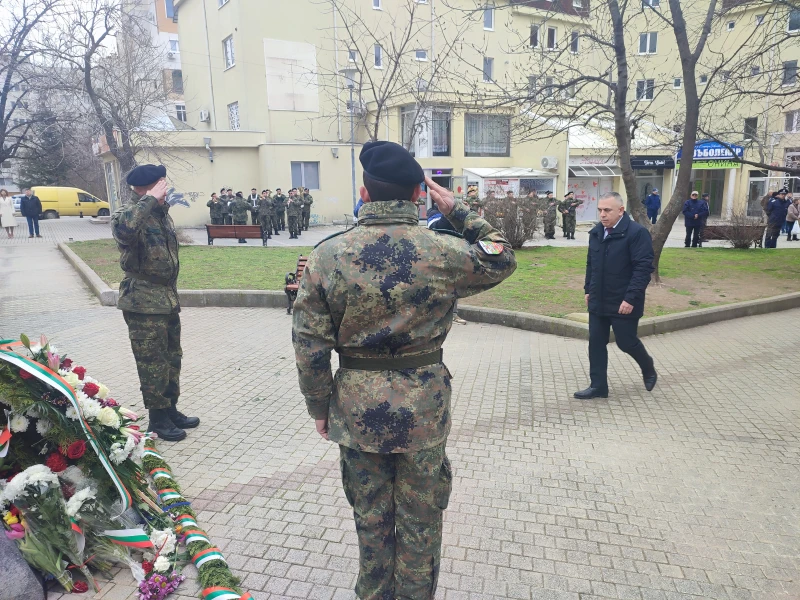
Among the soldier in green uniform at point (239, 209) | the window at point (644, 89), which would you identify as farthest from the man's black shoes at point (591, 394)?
the soldier in green uniform at point (239, 209)

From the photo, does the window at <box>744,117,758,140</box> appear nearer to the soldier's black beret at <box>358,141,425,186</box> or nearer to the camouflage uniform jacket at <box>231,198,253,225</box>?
the soldier's black beret at <box>358,141,425,186</box>

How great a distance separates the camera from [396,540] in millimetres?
2559

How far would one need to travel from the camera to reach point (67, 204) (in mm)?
36406

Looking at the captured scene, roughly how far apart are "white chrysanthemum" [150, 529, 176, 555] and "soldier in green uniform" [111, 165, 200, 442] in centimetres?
150

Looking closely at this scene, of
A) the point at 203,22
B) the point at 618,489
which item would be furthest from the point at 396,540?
the point at 203,22

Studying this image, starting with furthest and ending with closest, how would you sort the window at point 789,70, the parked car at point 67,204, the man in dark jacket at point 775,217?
1. the parked car at point 67,204
2. the man in dark jacket at point 775,217
3. the window at point 789,70

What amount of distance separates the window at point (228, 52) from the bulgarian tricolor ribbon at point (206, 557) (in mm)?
30348

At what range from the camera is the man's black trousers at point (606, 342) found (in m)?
5.33

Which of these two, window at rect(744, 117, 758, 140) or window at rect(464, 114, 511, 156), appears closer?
window at rect(744, 117, 758, 140)

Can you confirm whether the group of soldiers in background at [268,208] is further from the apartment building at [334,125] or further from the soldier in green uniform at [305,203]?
the apartment building at [334,125]

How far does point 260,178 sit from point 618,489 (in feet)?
89.4

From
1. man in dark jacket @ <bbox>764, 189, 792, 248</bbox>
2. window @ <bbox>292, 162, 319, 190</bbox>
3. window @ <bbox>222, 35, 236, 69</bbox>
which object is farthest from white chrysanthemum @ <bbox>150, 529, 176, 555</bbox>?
window @ <bbox>222, 35, 236, 69</bbox>

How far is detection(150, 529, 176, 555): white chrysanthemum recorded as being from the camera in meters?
3.12

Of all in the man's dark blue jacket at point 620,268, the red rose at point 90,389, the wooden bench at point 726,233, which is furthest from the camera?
the wooden bench at point 726,233
